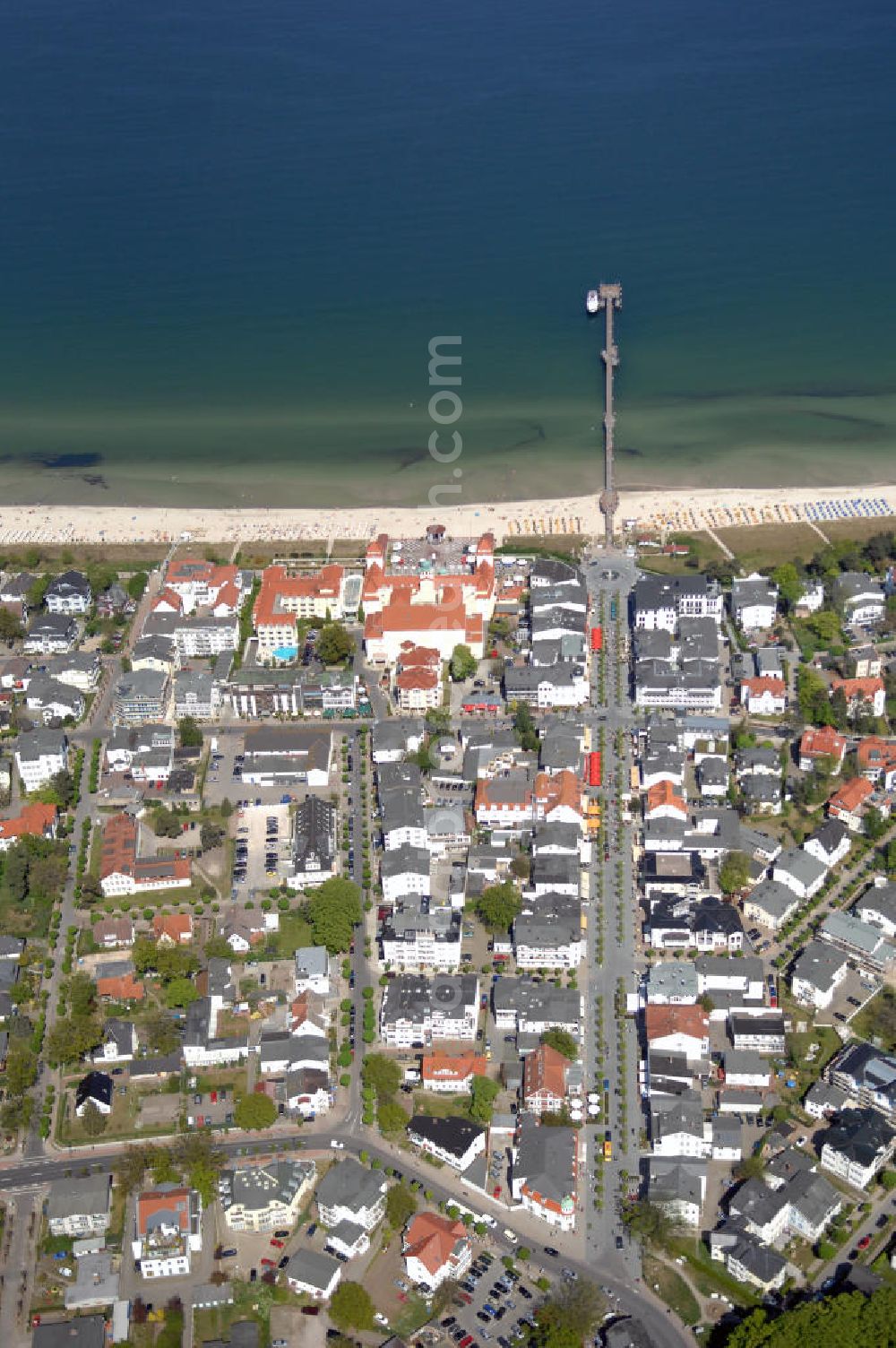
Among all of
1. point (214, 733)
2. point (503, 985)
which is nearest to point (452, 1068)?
point (503, 985)

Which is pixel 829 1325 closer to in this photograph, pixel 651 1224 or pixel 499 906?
pixel 651 1224

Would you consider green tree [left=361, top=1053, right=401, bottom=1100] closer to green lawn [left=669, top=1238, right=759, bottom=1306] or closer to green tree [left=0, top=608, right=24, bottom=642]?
green lawn [left=669, top=1238, right=759, bottom=1306]

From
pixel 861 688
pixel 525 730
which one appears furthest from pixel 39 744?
pixel 861 688

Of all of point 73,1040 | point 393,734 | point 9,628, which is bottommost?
point 73,1040

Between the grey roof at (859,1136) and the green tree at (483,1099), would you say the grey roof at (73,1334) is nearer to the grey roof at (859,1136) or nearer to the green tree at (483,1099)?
the green tree at (483,1099)

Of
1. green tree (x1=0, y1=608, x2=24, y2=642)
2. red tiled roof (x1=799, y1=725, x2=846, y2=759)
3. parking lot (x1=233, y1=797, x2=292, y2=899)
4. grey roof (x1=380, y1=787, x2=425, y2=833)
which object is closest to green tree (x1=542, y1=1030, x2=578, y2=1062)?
grey roof (x1=380, y1=787, x2=425, y2=833)

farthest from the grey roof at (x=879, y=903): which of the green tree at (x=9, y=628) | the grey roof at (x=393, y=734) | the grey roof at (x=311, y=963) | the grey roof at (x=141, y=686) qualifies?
the green tree at (x=9, y=628)
